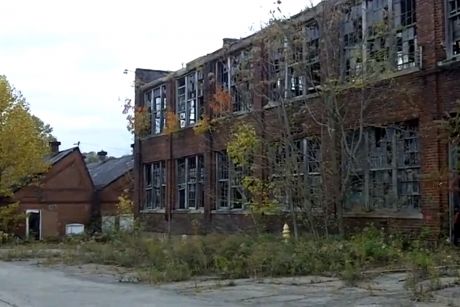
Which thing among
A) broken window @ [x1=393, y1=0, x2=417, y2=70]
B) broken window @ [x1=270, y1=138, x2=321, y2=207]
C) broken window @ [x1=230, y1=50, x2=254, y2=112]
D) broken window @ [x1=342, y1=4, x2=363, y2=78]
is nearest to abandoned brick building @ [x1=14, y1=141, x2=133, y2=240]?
broken window @ [x1=230, y1=50, x2=254, y2=112]

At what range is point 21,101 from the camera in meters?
44.3

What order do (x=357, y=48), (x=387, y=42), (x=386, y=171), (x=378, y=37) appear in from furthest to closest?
(x=386, y=171) < (x=357, y=48) < (x=387, y=42) < (x=378, y=37)

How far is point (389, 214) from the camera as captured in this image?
21.9 m

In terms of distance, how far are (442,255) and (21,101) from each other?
31.8 metres

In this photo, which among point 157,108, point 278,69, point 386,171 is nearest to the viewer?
point 386,171

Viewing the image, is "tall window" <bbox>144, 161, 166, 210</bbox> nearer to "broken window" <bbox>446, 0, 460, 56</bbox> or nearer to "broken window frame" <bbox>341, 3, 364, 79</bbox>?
"broken window frame" <bbox>341, 3, 364, 79</bbox>

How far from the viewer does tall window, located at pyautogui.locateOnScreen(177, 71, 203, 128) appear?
109 feet

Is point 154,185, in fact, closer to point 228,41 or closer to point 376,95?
point 228,41

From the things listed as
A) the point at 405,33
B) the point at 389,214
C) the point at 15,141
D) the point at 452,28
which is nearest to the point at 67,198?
the point at 15,141

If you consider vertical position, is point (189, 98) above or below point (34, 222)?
above

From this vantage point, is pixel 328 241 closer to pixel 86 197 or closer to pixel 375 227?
pixel 375 227

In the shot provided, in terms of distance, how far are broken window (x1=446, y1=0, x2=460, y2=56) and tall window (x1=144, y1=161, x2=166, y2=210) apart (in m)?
19.8

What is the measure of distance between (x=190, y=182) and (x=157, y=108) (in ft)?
16.5

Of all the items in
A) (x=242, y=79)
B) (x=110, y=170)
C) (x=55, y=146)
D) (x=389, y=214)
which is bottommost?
(x=389, y=214)
